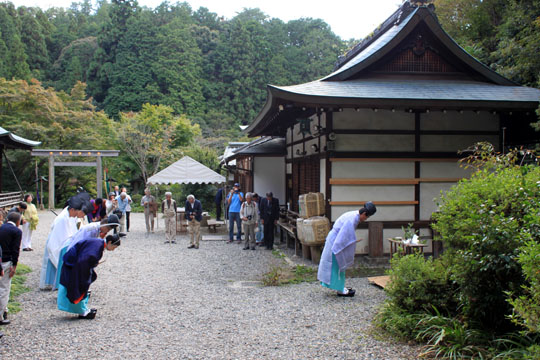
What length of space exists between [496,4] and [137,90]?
105 ft

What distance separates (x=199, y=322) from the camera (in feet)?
18.3

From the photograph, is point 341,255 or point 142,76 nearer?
point 341,255

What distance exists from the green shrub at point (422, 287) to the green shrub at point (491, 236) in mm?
334

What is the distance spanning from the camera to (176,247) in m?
12.4

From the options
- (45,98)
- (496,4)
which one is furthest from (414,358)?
(45,98)

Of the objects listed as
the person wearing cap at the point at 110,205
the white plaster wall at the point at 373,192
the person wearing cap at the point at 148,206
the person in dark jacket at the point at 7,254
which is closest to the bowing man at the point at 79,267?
the person in dark jacket at the point at 7,254

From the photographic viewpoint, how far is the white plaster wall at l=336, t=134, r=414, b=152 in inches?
354

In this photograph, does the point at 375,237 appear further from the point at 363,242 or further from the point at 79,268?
the point at 79,268

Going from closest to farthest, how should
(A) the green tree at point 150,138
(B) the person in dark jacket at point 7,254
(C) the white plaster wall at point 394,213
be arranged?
1. (B) the person in dark jacket at point 7,254
2. (C) the white plaster wall at point 394,213
3. (A) the green tree at point 150,138

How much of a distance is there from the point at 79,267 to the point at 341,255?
3772 mm

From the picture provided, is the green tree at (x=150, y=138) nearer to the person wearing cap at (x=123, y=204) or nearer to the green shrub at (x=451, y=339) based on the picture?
the person wearing cap at (x=123, y=204)

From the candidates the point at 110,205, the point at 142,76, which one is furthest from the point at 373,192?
the point at 142,76

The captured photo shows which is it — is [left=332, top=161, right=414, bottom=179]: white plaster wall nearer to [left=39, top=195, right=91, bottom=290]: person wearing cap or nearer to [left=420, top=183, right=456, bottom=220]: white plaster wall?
[left=420, top=183, right=456, bottom=220]: white plaster wall

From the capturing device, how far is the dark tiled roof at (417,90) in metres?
8.22
